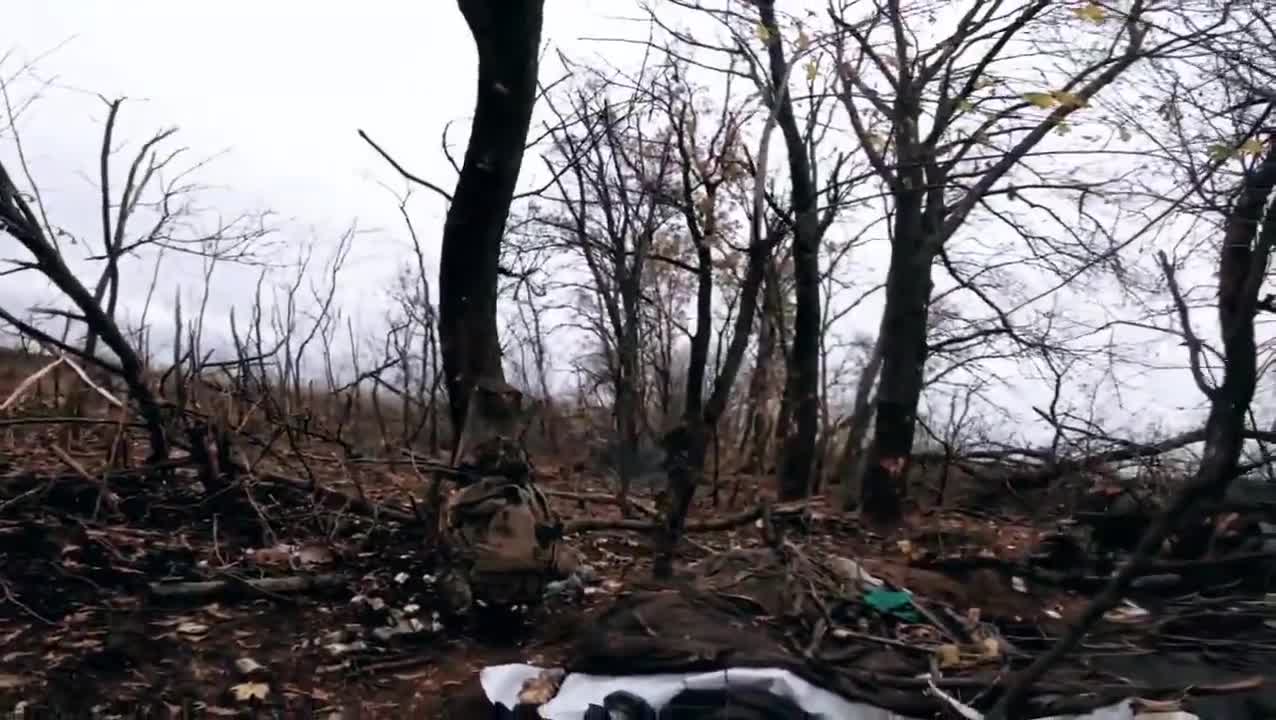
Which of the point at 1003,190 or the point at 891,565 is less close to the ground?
the point at 1003,190

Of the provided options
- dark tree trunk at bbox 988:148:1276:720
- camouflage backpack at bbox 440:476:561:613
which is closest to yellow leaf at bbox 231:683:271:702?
camouflage backpack at bbox 440:476:561:613

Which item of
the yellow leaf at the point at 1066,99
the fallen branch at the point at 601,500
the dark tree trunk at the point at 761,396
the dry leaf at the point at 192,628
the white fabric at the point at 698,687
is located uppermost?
the yellow leaf at the point at 1066,99

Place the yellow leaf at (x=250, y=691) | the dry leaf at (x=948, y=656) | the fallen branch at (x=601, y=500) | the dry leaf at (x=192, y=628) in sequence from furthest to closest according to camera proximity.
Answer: the fallen branch at (x=601, y=500) < the dry leaf at (x=192, y=628) < the yellow leaf at (x=250, y=691) < the dry leaf at (x=948, y=656)

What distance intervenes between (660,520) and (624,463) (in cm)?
160

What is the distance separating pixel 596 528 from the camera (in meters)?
6.29

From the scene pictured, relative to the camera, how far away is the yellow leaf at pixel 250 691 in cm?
442

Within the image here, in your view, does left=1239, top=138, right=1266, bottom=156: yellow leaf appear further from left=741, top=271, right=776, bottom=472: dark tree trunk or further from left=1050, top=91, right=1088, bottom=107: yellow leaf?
left=741, top=271, right=776, bottom=472: dark tree trunk

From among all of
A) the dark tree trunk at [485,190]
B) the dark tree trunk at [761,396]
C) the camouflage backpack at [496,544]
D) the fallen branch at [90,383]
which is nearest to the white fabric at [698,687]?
the camouflage backpack at [496,544]

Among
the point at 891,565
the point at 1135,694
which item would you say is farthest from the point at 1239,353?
the point at 891,565

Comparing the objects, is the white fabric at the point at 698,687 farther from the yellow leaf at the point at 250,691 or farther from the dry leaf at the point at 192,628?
the dry leaf at the point at 192,628

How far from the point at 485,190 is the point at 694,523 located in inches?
98.5

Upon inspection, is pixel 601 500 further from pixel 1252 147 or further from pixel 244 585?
pixel 1252 147

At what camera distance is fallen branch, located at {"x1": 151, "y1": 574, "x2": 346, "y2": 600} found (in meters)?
5.08

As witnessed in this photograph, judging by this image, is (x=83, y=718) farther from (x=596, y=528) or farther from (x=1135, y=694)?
(x=1135, y=694)
